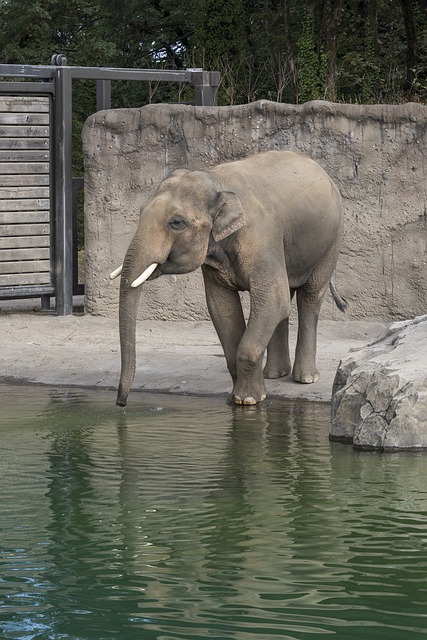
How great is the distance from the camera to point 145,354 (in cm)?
1059

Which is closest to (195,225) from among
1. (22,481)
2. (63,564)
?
(22,481)

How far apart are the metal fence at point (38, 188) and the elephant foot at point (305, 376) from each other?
3933mm

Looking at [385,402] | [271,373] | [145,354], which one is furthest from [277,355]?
[385,402]

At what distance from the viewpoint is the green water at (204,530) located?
4.69 m

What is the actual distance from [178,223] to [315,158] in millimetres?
4154

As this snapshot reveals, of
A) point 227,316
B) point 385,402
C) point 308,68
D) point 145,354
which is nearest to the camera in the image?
point 385,402

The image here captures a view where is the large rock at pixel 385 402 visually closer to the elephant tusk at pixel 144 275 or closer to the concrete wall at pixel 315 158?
the elephant tusk at pixel 144 275

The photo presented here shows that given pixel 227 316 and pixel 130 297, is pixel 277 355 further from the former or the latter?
pixel 130 297

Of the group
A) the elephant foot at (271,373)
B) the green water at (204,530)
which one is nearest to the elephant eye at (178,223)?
the green water at (204,530)

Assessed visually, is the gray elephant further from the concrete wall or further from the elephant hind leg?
the concrete wall

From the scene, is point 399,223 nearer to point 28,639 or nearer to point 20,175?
point 20,175

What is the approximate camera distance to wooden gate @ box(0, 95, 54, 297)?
12.9 metres

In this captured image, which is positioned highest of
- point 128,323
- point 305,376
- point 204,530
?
point 128,323

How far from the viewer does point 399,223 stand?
40.0 feet
